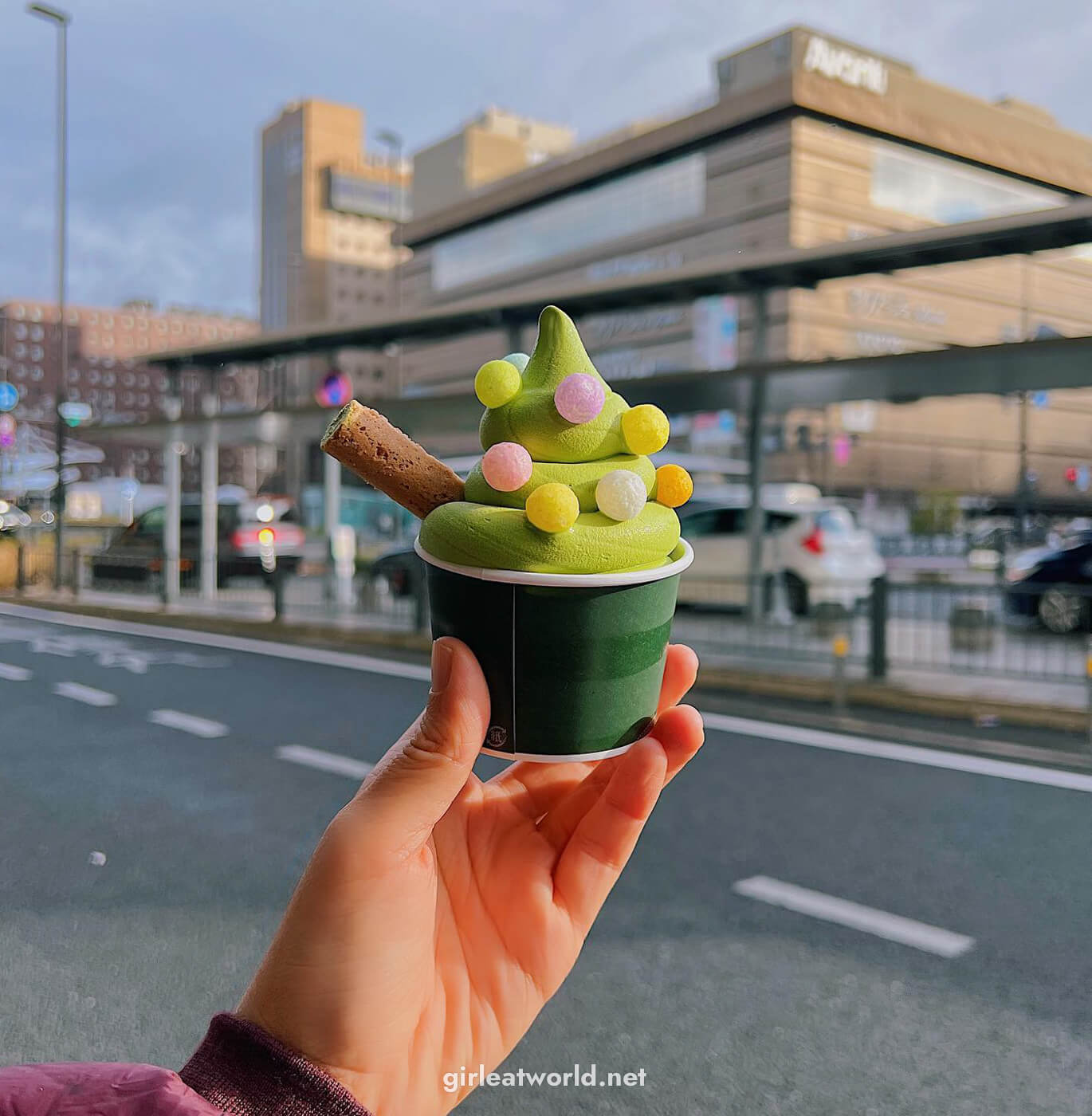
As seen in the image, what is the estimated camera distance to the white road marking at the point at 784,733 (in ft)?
19.2

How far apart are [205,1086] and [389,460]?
0.79m

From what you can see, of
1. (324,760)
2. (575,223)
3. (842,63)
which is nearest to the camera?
(324,760)

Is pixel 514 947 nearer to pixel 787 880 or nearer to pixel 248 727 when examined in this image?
pixel 787 880

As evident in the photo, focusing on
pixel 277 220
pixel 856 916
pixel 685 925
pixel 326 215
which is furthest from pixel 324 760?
pixel 277 220

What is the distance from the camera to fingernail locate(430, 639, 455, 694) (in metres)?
1.38

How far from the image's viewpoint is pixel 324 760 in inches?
234

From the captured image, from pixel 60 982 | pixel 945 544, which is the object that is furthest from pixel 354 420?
pixel 945 544

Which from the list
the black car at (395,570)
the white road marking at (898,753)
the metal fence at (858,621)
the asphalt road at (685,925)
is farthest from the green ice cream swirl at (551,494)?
the black car at (395,570)

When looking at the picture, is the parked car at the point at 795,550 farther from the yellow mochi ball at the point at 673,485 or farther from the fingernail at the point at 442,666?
the fingernail at the point at 442,666

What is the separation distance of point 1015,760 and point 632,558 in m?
5.92

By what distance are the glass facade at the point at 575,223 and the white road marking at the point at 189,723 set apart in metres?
49.7

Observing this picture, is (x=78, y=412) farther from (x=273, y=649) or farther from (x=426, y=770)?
(x=426, y=770)

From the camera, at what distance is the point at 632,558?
147 cm

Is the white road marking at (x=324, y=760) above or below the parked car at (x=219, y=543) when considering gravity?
below
